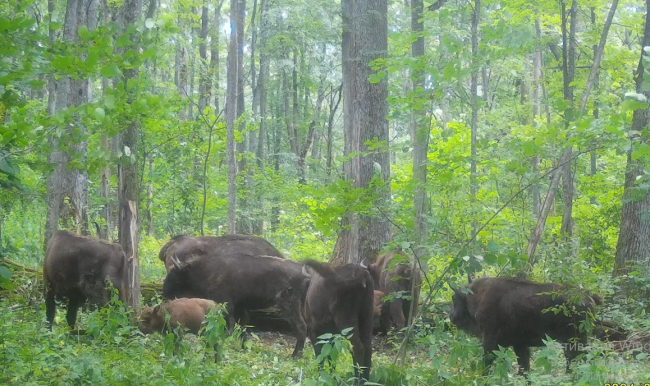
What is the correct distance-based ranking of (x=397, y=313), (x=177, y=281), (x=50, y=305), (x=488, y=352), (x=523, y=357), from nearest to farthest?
(x=488, y=352)
(x=523, y=357)
(x=50, y=305)
(x=177, y=281)
(x=397, y=313)

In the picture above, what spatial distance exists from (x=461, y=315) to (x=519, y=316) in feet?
2.97

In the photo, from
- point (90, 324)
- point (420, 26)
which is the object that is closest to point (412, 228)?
point (90, 324)

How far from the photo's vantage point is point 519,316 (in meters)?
9.05

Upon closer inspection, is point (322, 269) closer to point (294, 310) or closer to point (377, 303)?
point (294, 310)

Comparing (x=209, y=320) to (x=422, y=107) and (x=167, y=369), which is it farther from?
(x=422, y=107)

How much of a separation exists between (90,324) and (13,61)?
3.59 meters

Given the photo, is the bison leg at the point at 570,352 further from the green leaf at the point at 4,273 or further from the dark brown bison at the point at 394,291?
the green leaf at the point at 4,273

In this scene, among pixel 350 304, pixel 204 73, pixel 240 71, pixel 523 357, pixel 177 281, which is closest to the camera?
pixel 350 304

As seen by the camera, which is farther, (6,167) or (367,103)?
(367,103)

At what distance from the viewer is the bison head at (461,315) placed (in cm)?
962

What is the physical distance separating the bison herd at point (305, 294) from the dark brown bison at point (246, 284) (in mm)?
16

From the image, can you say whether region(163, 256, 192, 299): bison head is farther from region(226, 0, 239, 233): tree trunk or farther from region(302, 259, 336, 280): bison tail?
region(226, 0, 239, 233): tree trunk

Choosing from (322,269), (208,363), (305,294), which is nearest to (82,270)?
(208,363)

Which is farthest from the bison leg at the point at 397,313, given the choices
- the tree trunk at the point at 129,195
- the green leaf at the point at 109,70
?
the green leaf at the point at 109,70
